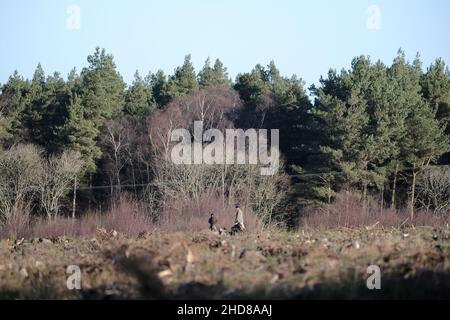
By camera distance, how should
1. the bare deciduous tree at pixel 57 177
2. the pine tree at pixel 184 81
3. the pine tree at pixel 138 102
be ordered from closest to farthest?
1. the bare deciduous tree at pixel 57 177
2. the pine tree at pixel 138 102
3. the pine tree at pixel 184 81

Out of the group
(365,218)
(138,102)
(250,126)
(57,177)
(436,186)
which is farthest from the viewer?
(138,102)

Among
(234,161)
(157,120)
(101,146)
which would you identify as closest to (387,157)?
(234,161)

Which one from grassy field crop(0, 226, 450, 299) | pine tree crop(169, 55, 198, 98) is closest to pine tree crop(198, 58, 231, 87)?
pine tree crop(169, 55, 198, 98)

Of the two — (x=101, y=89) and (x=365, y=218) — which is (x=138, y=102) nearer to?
(x=101, y=89)

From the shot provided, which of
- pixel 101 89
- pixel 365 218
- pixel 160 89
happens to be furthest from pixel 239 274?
pixel 160 89

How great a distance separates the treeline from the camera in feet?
155

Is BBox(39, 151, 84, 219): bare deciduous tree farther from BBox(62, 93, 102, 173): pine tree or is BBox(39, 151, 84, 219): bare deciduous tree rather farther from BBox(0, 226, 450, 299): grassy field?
BBox(0, 226, 450, 299): grassy field

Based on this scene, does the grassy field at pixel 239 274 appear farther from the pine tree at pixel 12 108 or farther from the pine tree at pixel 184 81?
the pine tree at pixel 184 81

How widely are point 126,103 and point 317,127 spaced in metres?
21.8

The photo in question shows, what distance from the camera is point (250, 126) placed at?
56.7m

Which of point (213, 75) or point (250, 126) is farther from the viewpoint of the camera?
point (213, 75)

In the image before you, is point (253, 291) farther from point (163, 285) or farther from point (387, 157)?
point (387, 157)

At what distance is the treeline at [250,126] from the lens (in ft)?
155

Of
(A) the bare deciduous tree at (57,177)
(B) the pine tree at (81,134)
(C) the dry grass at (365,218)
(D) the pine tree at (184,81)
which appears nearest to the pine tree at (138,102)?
(D) the pine tree at (184,81)
